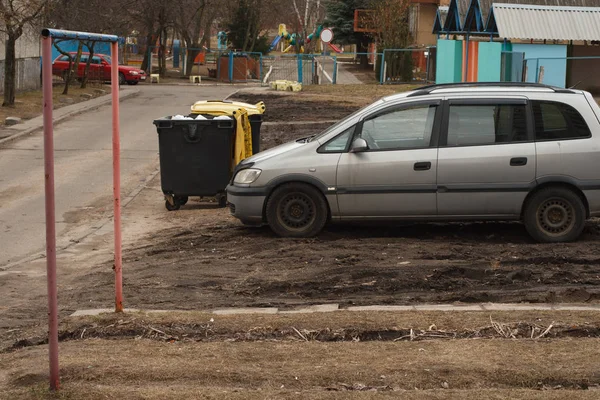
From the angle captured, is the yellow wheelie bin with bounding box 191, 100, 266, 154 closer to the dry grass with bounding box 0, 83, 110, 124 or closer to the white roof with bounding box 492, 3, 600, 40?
the dry grass with bounding box 0, 83, 110, 124

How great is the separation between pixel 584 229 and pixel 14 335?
689 cm

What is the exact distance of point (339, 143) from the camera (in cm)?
1107

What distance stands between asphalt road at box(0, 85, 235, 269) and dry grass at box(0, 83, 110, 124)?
1554mm

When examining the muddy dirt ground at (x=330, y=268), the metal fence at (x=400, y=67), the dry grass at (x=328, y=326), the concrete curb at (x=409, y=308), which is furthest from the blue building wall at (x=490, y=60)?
the dry grass at (x=328, y=326)

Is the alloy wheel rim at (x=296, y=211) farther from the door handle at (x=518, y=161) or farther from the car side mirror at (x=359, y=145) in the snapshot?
the door handle at (x=518, y=161)

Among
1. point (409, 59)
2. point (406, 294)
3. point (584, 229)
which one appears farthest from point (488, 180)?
point (409, 59)

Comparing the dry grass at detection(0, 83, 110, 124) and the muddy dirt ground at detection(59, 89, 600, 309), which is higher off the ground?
the dry grass at detection(0, 83, 110, 124)

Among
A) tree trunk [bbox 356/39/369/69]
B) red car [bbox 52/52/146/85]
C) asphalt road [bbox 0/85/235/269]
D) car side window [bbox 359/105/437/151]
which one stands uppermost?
tree trunk [bbox 356/39/369/69]

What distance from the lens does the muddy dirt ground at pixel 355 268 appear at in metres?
8.38

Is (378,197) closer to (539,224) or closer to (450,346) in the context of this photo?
(539,224)

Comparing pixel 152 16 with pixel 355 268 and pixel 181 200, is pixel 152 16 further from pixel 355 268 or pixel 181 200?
pixel 355 268

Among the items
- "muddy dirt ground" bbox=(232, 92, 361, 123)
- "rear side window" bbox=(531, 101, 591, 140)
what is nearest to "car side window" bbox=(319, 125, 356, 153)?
"rear side window" bbox=(531, 101, 591, 140)

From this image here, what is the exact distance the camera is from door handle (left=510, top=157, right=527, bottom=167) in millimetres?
Answer: 10633

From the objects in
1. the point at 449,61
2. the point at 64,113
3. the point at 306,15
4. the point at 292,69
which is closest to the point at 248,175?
the point at 64,113
